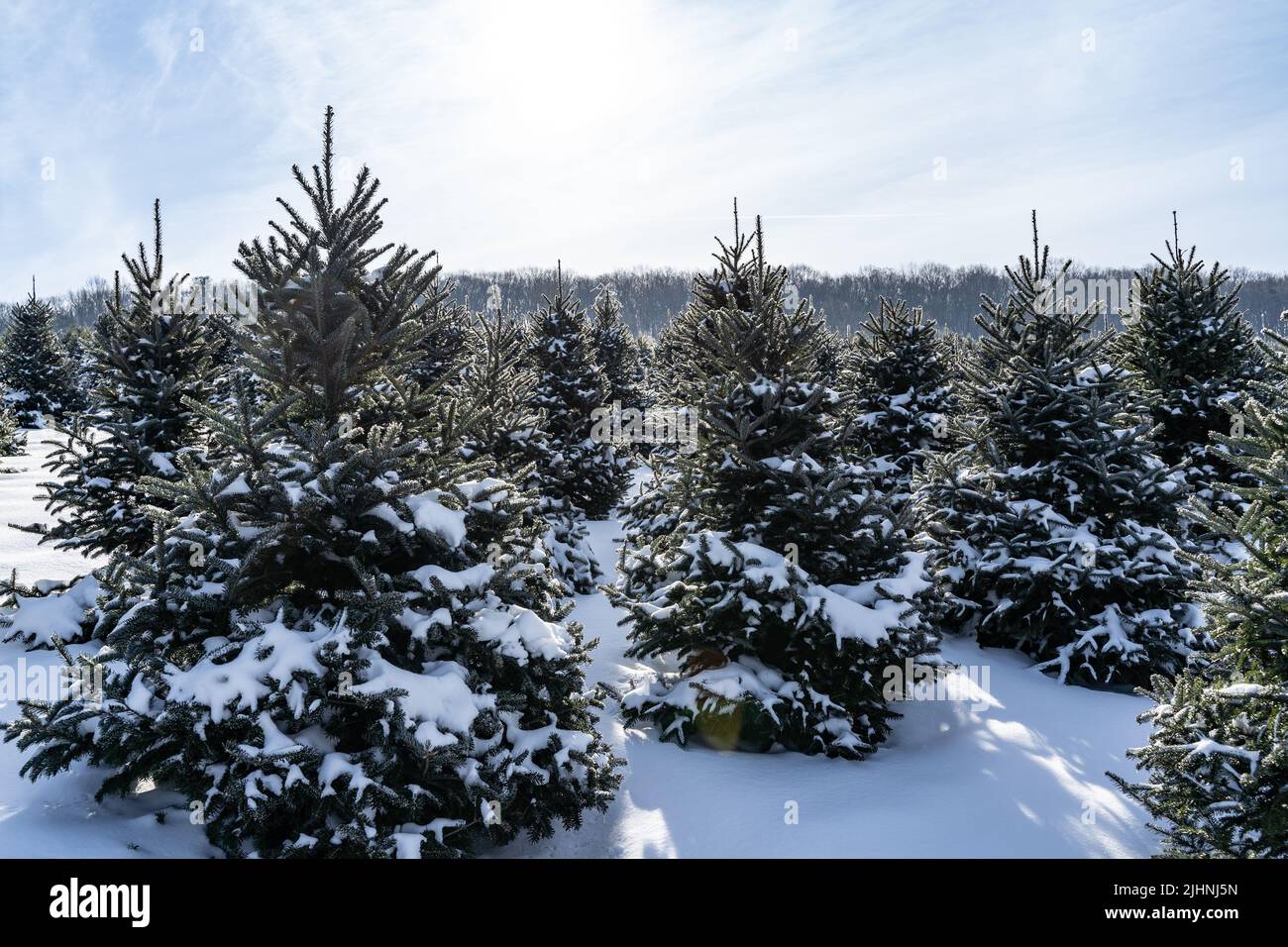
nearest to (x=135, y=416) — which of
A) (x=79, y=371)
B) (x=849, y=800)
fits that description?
(x=849, y=800)

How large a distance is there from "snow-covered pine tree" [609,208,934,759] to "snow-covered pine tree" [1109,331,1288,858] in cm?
213

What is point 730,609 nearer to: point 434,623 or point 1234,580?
point 434,623

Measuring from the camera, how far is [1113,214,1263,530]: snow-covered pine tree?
11.9 m

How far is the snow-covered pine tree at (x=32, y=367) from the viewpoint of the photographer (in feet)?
94.4

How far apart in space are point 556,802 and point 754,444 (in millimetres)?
3791

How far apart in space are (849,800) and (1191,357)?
10979mm

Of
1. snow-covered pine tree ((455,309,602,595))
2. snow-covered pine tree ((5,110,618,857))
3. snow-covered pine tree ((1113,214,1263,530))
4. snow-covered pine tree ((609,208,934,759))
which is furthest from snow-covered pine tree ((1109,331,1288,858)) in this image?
snow-covered pine tree ((1113,214,1263,530))

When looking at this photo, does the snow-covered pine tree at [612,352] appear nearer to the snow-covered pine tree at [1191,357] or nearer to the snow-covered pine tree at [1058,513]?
the snow-covered pine tree at [1191,357]

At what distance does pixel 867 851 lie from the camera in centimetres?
482

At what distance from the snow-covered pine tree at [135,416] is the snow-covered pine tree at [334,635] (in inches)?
140

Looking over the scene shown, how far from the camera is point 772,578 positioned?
622cm

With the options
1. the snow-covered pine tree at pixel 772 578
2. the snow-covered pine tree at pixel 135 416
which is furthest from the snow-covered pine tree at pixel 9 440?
the snow-covered pine tree at pixel 772 578

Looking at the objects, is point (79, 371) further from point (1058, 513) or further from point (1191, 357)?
point (1191, 357)
